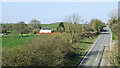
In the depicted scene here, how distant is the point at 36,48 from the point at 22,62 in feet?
9.62

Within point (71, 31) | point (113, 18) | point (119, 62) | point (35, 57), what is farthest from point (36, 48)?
point (113, 18)

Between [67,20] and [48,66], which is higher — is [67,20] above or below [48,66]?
above

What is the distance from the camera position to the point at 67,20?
1473 inches

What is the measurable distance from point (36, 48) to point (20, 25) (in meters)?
48.6

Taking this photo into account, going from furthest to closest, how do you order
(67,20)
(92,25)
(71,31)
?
(92,25) < (67,20) < (71,31)

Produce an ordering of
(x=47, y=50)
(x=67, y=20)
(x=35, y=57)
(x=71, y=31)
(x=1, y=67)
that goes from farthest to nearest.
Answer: (x=67, y=20) < (x=71, y=31) < (x=47, y=50) < (x=35, y=57) < (x=1, y=67)

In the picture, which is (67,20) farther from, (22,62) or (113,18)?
(113,18)

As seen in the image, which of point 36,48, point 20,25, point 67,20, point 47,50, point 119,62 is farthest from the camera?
point 20,25

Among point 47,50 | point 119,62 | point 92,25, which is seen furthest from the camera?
point 92,25

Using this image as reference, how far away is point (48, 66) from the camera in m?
14.1

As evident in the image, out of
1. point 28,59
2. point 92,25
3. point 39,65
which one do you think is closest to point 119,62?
point 39,65

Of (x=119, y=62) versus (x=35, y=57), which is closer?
(x=35, y=57)

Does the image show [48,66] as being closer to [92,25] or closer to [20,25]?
[20,25]

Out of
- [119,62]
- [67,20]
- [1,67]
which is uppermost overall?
[67,20]
